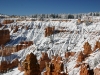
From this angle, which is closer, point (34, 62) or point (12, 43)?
point (34, 62)

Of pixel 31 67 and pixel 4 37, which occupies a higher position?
pixel 4 37

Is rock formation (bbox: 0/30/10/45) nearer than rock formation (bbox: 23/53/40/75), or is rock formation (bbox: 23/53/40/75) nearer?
rock formation (bbox: 23/53/40/75)

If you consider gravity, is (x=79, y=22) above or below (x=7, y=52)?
above

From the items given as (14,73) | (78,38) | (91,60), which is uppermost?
(78,38)

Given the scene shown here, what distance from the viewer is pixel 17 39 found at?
172 meters

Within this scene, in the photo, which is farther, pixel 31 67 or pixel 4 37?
pixel 4 37

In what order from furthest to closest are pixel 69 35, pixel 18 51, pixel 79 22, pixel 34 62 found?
pixel 79 22
pixel 69 35
pixel 18 51
pixel 34 62

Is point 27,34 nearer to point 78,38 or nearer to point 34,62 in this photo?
point 78,38

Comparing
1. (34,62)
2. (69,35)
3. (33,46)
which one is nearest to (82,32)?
(69,35)

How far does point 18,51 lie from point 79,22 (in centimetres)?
6092

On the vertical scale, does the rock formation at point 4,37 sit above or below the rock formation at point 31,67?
above

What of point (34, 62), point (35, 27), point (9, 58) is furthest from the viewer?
point (35, 27)

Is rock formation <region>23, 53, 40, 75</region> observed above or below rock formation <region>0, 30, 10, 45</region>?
below

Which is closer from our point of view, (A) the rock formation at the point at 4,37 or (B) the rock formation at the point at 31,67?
(B) the rock formation at the point at 31,67
